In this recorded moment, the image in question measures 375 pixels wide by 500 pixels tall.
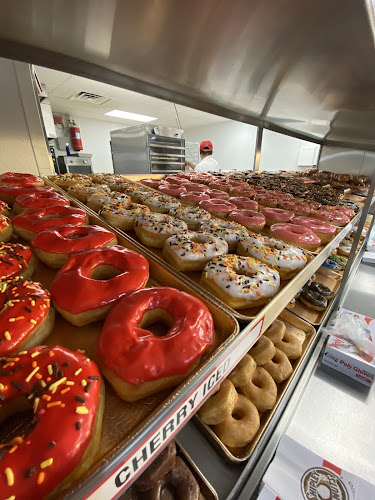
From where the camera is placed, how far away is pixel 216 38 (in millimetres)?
1162

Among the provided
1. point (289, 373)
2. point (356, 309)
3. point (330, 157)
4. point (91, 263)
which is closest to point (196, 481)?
point (289, 373)

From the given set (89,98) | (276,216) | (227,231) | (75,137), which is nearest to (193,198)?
(276,216)

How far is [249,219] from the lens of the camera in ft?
6.21

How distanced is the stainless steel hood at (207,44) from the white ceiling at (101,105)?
3.69 meters

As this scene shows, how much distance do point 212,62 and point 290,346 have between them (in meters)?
1.95

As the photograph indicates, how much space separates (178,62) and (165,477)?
222 centimetres

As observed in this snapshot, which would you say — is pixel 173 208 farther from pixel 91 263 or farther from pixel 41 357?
pixel 41 357

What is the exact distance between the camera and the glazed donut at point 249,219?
1.87 meters

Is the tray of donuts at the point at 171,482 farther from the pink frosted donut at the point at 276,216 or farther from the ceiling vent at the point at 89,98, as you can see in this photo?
the ceiling vent at the point at 89,98

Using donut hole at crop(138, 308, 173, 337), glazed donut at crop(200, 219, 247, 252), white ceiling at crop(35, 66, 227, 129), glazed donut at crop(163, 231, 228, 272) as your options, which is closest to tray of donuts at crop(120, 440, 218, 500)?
donut hole at crop(138, 308, 173, 337)

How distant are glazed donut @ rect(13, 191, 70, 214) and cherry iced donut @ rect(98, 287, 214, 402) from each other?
115 centimetres

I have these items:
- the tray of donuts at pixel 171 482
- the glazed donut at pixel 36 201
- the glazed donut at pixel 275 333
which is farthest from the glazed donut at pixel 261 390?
the glazed donut at pixel 36 201

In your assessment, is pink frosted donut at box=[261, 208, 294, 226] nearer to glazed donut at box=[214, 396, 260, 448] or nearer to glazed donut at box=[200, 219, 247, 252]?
glazed donut at box=[200, 219, 247, 252]

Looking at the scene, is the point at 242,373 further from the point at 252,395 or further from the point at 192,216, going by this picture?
the point at 192,216
